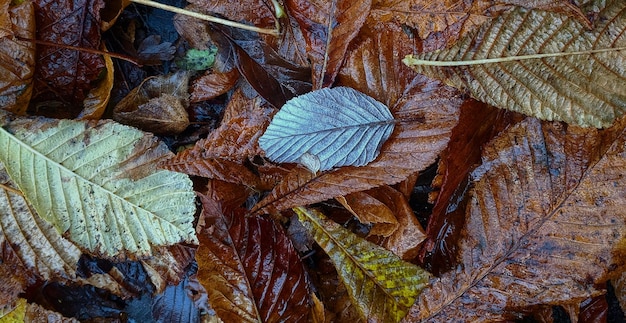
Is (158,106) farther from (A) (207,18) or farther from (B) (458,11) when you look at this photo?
(B) (458,11)

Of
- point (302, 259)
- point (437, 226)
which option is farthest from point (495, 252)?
point (302, 259)

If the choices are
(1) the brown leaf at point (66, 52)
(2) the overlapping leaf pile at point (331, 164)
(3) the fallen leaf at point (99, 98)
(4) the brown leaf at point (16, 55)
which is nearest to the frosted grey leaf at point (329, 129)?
(2) the overlapping leaf pile at point (331, 164)

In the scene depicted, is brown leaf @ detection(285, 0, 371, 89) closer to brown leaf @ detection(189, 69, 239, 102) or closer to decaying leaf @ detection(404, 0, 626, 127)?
decaying leaf @ detection(404, 0, 626, 127)

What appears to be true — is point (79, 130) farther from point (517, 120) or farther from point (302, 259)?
point (517, 120)

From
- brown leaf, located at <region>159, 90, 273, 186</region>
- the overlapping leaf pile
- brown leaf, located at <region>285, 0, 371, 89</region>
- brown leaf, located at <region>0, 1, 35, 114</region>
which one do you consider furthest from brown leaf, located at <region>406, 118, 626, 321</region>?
brown leaf, located at <region>0, 1, 35, 114</region>

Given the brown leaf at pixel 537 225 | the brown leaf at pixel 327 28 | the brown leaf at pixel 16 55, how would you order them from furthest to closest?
the brown leaf at pixel 16 55
the brown leaf at pixel 327 28
the brown leaf at pixel 537 225

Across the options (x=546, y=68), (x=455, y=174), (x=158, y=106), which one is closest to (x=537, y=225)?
(x=455, y=174)

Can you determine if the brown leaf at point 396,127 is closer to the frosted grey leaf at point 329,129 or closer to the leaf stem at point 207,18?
the frosted grey leaf at point 329,129
